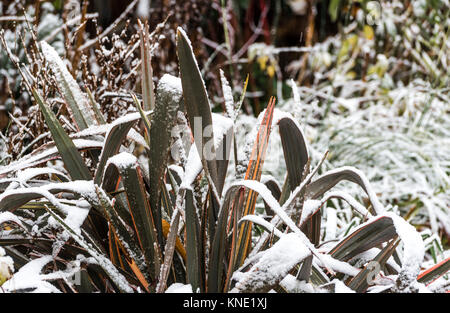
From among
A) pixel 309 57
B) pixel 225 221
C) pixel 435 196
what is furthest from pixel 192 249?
pixel 309 57

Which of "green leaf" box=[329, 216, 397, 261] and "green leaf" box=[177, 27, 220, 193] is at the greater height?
"green leaf" box=[177, 27, 220, 193]

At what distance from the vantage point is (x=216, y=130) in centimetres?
75

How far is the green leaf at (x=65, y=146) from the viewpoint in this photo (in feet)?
2.61

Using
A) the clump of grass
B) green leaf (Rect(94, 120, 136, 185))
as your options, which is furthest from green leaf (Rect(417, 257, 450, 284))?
green leaf (Rect(94, 120, 136, 185))

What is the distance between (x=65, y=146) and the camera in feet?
2.65

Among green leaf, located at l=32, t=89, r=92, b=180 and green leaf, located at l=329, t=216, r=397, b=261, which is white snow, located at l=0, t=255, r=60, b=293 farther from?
green leaf, located at l=329, t=216, r=397, b=261

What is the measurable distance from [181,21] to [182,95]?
1245 mm

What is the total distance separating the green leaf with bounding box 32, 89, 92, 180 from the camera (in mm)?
794

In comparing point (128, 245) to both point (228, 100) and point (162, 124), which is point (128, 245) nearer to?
point (162, 124)

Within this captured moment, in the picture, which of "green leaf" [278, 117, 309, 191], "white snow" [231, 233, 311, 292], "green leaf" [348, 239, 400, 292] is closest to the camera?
"white snow" [231, 233, 311, 292]

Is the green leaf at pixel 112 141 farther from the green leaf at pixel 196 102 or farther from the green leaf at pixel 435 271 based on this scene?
the green leaf at pixel 435 271

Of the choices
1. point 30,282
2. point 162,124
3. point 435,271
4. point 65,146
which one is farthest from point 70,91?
point 435,271

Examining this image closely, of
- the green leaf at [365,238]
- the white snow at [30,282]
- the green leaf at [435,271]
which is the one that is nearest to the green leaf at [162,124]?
the white snow at [30,282]
